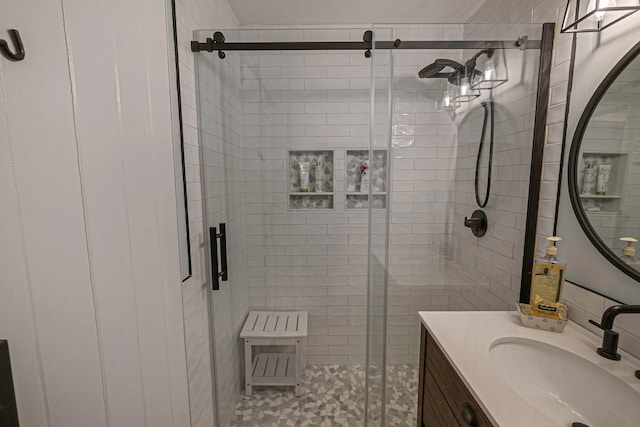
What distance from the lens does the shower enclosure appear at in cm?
140

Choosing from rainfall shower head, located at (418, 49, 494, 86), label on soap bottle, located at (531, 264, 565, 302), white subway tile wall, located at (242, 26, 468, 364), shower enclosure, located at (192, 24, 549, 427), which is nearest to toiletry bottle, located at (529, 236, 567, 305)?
label on soap bottle, located at (531, 264, 565, 302)

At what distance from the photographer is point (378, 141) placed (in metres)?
1.57

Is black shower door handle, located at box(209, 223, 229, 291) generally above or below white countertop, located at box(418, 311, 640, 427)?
above

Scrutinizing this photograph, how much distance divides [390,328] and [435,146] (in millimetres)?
1235

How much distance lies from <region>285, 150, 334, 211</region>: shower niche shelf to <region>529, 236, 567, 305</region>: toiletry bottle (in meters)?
1.35

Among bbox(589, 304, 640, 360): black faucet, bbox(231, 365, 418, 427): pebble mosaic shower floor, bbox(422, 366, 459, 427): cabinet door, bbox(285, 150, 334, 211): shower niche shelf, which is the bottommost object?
bbox(231, 365, 418, 427): pebble mosaic shower floor

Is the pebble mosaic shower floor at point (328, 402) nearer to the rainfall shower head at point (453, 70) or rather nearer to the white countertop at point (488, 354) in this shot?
the white countertop at point (488, 354)

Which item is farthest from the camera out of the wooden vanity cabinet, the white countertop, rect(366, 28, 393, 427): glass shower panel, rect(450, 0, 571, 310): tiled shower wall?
rect(366, 28, 393, 427): glass shower panel

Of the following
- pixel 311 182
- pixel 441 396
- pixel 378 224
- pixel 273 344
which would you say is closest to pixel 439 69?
→ pixel 378 224

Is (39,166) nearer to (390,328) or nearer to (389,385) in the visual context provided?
(390,328)

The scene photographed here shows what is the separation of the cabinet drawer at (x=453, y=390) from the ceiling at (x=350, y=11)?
77.7 inches

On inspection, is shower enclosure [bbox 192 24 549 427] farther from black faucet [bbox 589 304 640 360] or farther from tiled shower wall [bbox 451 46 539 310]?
black faucet [bbox 589 304 640 360]

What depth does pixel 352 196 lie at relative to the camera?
210cm

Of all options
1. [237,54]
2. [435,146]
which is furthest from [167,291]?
[435,146]
